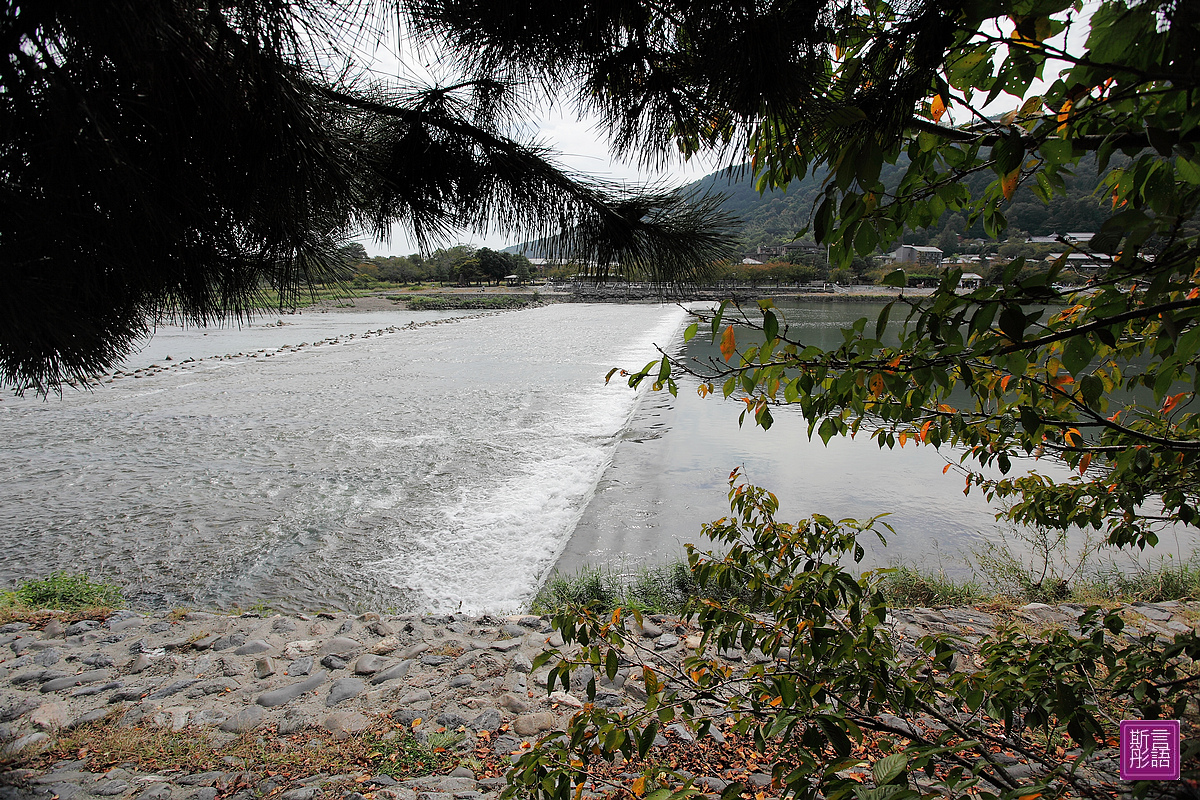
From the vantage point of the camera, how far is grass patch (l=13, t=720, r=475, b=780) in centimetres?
223

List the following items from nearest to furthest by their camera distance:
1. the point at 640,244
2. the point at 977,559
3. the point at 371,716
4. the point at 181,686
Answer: the point at 640,244 → the point at 371,716 → the point at 181,686 → the point at 977,559

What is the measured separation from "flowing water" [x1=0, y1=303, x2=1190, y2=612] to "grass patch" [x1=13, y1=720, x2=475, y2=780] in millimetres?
1693

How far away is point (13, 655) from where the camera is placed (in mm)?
3082

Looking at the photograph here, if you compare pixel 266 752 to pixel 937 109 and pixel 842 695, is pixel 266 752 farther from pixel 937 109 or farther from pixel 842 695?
pixel 937 109

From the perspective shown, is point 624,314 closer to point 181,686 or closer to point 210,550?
point 210,550

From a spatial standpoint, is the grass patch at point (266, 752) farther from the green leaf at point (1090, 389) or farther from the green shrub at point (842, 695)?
the green leaf at point (1090, 389)

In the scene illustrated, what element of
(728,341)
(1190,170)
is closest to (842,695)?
(728,341)

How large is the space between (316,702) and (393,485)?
13.1ft

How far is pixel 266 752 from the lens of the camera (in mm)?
2336

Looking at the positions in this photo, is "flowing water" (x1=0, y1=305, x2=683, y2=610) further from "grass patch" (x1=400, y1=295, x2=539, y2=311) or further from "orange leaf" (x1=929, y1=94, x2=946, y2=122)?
"grass patch" (x1=400, y1=295, x2=539, y2=311)

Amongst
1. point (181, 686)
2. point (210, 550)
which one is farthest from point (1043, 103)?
point (210, 550)

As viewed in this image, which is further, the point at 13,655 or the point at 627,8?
the point at 13,655

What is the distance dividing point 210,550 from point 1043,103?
5856mm

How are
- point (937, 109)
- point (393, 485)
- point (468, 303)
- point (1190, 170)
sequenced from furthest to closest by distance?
point (468, 303) → point (393, 485) → point (937, 109) → point (1190, 170)
